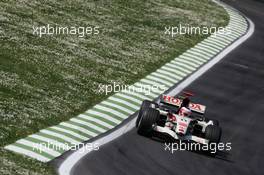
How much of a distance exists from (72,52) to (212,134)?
1219cm

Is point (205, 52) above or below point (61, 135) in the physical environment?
below

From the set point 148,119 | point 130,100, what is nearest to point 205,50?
point 130,100

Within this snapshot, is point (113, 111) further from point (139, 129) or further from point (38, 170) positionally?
point (38, 170)

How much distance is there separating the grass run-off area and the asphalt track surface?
2.44 metres

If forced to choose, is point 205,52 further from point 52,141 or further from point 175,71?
point 52,141

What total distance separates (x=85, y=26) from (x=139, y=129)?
54.3ft

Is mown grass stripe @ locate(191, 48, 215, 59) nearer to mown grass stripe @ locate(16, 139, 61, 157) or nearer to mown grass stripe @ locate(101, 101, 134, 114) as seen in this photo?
mown grass stripe @ locate(101, 101, 134, 114)

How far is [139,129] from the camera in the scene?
88.2 ft

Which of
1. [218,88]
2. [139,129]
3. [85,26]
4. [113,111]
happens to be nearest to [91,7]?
[85,26]

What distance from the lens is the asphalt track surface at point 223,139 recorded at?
2372 cm

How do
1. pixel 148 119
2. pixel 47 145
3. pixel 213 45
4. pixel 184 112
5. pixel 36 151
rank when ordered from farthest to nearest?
pixel 213 45 → pixel 184 112 → pixel 148 119 → pixel 47 145 → pixel 36 151

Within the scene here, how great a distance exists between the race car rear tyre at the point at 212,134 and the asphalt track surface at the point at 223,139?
63cm

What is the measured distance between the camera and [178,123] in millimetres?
27000

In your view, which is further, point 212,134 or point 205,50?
point 205,50
